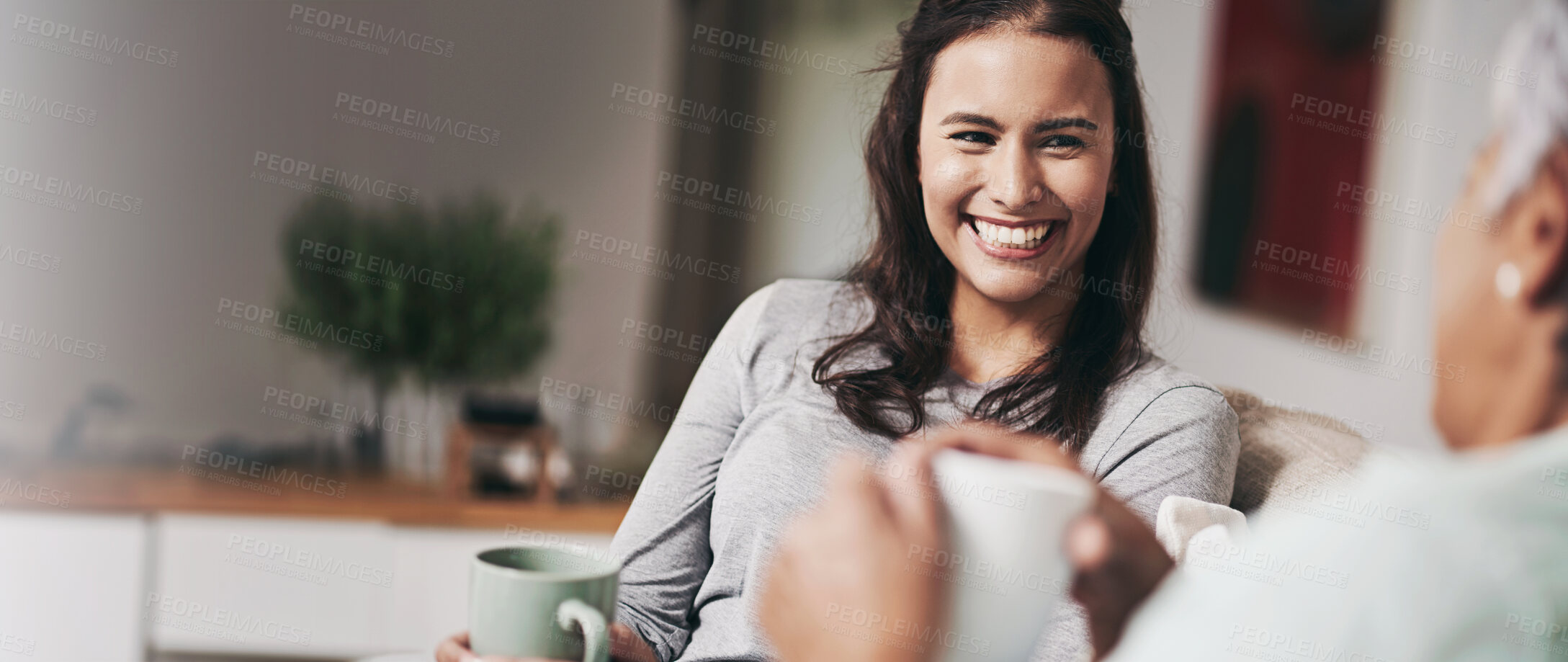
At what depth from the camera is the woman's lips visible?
108 centimetres

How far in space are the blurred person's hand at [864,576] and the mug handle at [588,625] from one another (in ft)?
0.60

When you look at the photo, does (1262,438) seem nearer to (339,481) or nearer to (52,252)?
(339,481)

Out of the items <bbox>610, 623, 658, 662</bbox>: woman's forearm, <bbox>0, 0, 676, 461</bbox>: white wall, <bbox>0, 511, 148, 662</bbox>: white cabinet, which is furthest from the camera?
<bbox>0, 0, 676, 461</bbox>: white wall

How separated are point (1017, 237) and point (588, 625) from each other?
62 cm

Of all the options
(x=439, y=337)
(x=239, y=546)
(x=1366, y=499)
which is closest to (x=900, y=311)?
(x=1366, y=499)

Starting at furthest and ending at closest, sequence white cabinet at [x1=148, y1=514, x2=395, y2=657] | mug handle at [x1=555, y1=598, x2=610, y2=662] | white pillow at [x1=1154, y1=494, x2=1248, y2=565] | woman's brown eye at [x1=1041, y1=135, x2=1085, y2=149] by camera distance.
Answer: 1. white cabinet at [x1=148, y1=514, x2=395, y2=657]
2. woman's brown eye at [x1=1041, y1=135, x2=1085, y2=149]
3. white pillow at [x1=1154, y1=494, x2=1248, y2=565]
4. mug handle at [x1=555, y1=598, x2=610, y2=662]

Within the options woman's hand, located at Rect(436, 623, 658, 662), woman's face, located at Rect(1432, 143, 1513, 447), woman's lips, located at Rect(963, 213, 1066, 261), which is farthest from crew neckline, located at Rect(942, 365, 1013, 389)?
woman's face, located at Rect(1432, 143, 1513, 447)

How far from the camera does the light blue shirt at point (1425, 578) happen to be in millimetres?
370

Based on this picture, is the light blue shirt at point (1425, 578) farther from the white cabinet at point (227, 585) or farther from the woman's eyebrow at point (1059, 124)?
the white cabinet at point (227, 585)

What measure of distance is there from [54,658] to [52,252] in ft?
2.92

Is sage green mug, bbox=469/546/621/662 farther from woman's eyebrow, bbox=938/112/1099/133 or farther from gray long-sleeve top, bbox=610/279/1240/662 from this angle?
woman's eyebrow, bbox=938/112/1099/133

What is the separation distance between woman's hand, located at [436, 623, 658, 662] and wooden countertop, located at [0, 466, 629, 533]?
1147 millimetres

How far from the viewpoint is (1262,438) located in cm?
107

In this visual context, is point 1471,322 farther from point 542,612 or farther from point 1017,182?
point 1017,182
